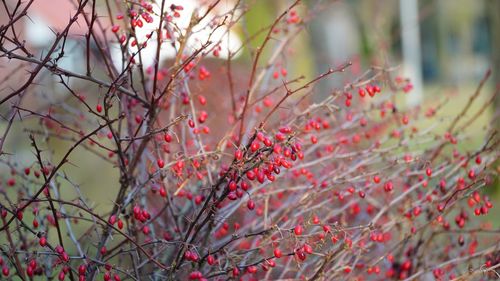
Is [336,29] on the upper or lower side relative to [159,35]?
upper

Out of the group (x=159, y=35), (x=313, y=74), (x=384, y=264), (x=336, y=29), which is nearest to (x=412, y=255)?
(x=384, y=264)

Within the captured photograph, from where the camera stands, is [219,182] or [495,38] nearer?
[219,182]

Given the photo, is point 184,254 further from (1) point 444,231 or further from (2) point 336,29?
(2) point 336,29

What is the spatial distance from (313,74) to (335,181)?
33.5 feet

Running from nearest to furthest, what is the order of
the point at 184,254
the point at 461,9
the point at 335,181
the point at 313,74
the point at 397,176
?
1. the point at 184,254
2. the point at 335,181
3. the point at 397,176
4. the point at 313,74
5. the point at 461,9

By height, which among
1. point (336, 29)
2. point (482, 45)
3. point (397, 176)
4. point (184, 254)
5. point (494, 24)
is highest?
point (482, 45)

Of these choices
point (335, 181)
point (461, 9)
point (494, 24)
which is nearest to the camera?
point (335, 181)

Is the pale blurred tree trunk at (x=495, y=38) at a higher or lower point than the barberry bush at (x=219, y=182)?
higher

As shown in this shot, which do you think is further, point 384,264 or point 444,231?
point 384,264

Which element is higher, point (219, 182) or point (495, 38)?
point (495, 38)

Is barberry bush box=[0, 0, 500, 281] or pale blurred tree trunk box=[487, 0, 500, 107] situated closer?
barberry bush box=[0, 0, 500, 281]

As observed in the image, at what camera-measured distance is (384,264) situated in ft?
14.2

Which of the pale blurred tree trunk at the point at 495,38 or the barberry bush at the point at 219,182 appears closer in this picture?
Answer: the barberry bush at the point at 219,182

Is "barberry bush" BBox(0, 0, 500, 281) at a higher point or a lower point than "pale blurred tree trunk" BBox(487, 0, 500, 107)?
lower
